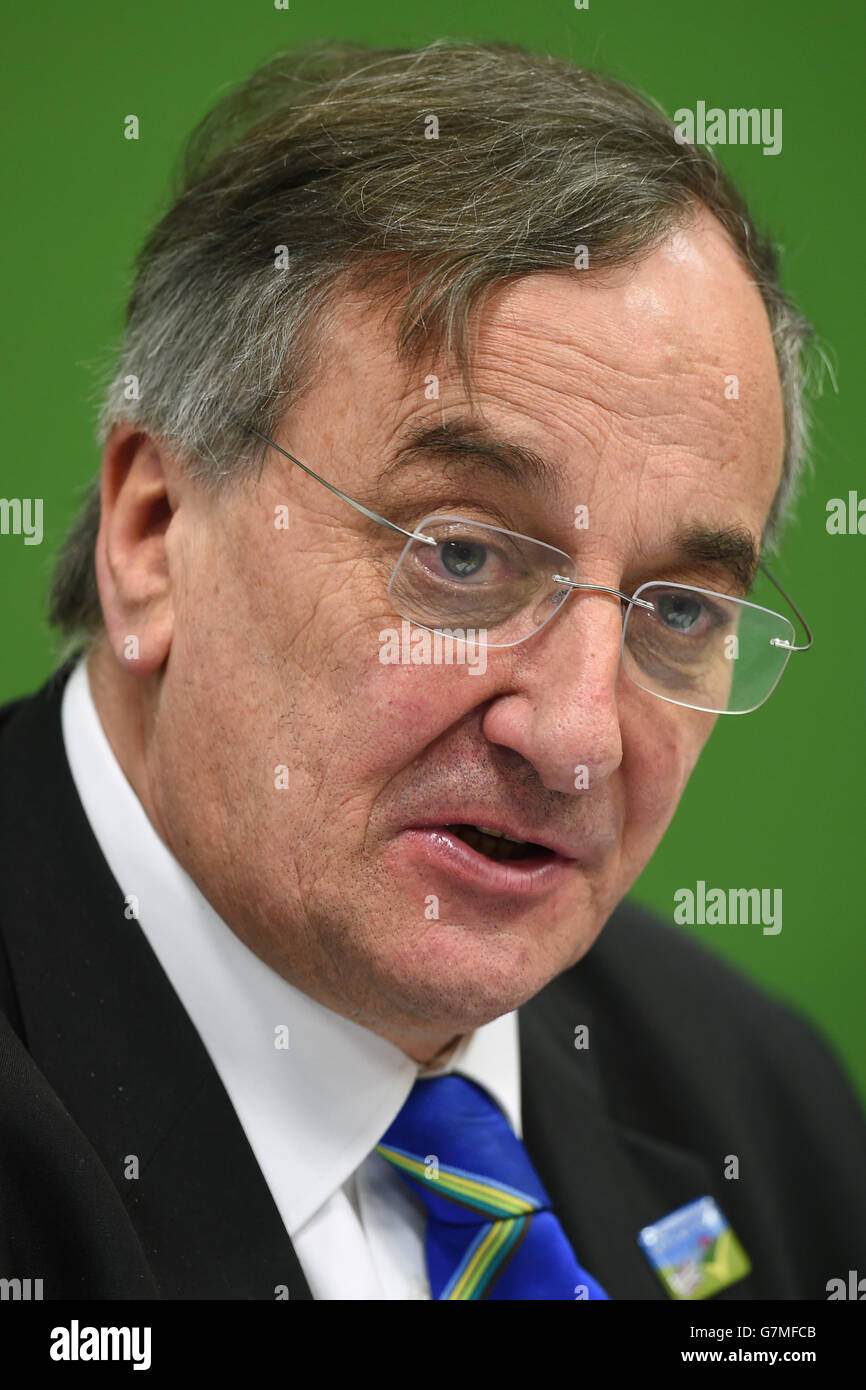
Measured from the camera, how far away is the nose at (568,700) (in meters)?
1.46

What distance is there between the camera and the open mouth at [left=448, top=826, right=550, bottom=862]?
5.09 feet

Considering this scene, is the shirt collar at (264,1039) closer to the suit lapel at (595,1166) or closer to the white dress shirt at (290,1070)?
the white dress shirt at (290,1070)

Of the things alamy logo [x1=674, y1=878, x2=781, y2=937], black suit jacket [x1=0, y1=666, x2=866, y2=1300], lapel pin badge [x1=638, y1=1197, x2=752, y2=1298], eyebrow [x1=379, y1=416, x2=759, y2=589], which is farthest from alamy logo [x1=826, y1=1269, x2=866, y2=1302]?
eyebrow [x1=379, y1=416, x2=759, y2=589]

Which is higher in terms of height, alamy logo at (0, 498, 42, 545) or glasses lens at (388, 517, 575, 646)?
alamy logo at (0, 498, 42, 545)

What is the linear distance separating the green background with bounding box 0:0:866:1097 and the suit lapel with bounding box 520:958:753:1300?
42.0 inches

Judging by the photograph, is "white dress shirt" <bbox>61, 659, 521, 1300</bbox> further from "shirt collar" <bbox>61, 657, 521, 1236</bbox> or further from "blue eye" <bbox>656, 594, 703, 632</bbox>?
"blue eye" <bbox>656, 594, 703, 632</bbox>

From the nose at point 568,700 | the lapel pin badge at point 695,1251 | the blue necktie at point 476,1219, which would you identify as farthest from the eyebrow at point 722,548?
the lapel pin badge at point 695,1251

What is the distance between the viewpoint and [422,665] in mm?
1479

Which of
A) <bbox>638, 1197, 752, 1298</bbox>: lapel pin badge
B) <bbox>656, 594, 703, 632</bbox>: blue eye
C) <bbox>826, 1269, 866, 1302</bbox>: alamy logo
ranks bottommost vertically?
<bbox>826, 1269, 866, 1302</bbox>: alamy logo

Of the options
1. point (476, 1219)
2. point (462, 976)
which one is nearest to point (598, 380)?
point (462, 976)

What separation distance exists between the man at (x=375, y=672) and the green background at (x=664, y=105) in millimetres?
852

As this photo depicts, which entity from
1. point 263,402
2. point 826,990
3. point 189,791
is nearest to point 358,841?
point 189,791

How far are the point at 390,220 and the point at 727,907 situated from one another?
2.28 m

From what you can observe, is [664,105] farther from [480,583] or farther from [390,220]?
[480,583]
